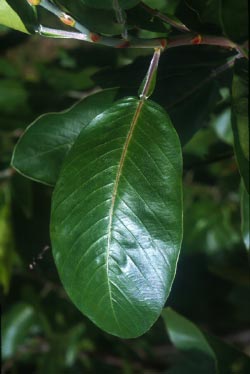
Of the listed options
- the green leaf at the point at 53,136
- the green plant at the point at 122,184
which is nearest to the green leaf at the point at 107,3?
the green plant at the point at 122,184

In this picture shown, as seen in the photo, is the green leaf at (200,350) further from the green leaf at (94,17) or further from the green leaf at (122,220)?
the green leaf at (94,17)

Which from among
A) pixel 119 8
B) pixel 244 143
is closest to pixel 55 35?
pixel 119 8

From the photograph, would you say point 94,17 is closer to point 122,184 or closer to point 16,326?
point 122,184

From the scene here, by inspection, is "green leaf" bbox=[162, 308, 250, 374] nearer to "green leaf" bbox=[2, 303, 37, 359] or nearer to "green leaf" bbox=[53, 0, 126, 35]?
"green leaf" bbox=[2, 303, 37, 359]

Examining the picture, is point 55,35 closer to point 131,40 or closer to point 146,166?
point 131,40

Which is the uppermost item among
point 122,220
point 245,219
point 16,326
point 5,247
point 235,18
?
point 235,18

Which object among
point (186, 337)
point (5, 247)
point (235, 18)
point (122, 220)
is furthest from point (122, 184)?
point (5, 247)
